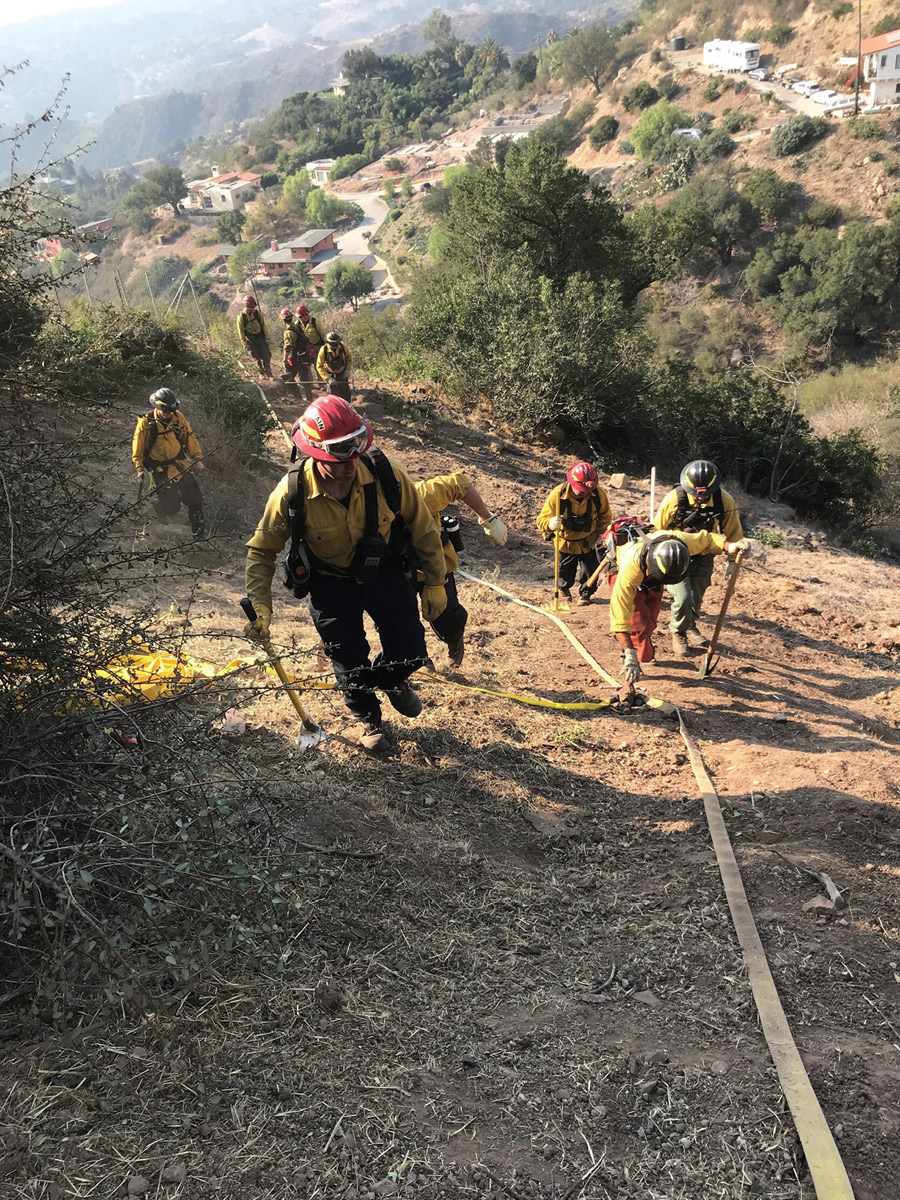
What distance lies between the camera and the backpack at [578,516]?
21.5 ft

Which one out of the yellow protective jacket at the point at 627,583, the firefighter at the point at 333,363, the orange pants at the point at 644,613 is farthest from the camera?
the firefighter at the point at 333,363

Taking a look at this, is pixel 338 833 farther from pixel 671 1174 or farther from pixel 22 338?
pixel 22 338

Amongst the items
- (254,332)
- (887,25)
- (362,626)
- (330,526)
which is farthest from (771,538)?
(887,25)

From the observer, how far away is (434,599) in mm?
4113

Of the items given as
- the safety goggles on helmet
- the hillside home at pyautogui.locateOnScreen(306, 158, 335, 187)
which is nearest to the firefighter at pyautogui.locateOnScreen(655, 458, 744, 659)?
the safety goggles on helmet

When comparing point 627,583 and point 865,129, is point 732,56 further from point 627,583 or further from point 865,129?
point 627,583

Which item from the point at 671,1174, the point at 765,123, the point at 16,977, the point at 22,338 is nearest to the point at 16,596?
the point at 16,977

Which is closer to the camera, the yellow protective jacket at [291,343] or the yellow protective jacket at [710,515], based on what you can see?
the yellow protective jacket at [710,515]

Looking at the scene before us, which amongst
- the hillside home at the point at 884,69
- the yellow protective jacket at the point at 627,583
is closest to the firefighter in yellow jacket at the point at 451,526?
the yellow protective jacket at the point at 627,583

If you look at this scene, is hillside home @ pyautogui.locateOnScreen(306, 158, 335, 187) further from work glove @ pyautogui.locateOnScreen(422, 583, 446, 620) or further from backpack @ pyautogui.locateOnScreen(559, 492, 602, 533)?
work glove @ pyautogui.locateOnScreen(422, 583, 446, 620)

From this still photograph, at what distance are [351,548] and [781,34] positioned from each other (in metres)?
83.2

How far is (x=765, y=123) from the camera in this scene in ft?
184

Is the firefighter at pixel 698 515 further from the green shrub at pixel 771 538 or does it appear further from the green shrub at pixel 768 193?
the green shrub at pixel 768 193

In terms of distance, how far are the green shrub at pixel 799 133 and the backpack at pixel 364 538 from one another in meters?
60.2
